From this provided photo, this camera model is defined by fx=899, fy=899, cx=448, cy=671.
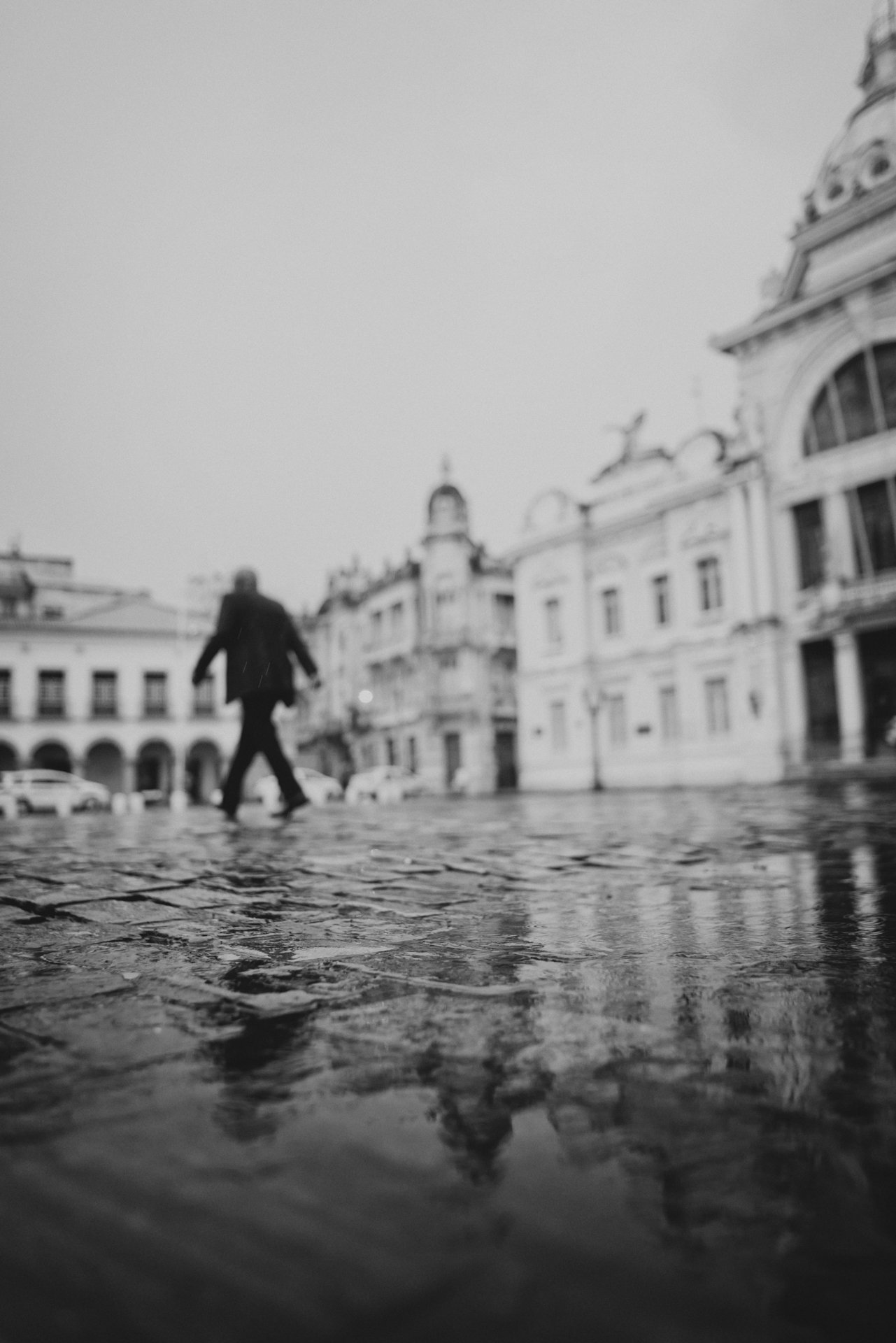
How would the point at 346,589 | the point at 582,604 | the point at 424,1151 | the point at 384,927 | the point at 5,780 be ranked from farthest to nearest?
the point at 346,589 → the point at 582,604 → the point at 5,780 → the point at 384,927 → the point at 424,1151

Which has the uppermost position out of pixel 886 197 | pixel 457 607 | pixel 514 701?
pixel 886 197

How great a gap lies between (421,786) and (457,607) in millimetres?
8609

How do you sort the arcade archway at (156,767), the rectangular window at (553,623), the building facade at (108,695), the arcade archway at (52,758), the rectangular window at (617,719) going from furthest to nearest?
the arcade archway at (156,767)
the arcade archway at (52,758)
the building facade at (108,695)
the rectangular window at (553,623)
the rectangular window at (617,719)

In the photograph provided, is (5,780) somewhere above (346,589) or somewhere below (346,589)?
below

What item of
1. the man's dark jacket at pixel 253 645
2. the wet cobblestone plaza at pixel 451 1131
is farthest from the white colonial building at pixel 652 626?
the wet cobblestone plaza at pixel 451 1131

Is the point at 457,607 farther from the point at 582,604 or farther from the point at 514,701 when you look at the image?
the point at 582,604

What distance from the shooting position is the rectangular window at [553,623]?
33.2 metres

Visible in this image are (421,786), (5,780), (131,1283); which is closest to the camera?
(131,1283)

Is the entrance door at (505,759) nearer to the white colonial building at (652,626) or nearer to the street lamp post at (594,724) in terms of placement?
the white colonial building at (652,626)

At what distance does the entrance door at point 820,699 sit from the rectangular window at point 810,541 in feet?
6.08

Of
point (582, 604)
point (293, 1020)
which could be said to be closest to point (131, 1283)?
point (293, 1020)

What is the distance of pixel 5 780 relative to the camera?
29375 mm

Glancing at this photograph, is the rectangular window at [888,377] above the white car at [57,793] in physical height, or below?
above

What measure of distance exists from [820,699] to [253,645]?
21.0 meters
